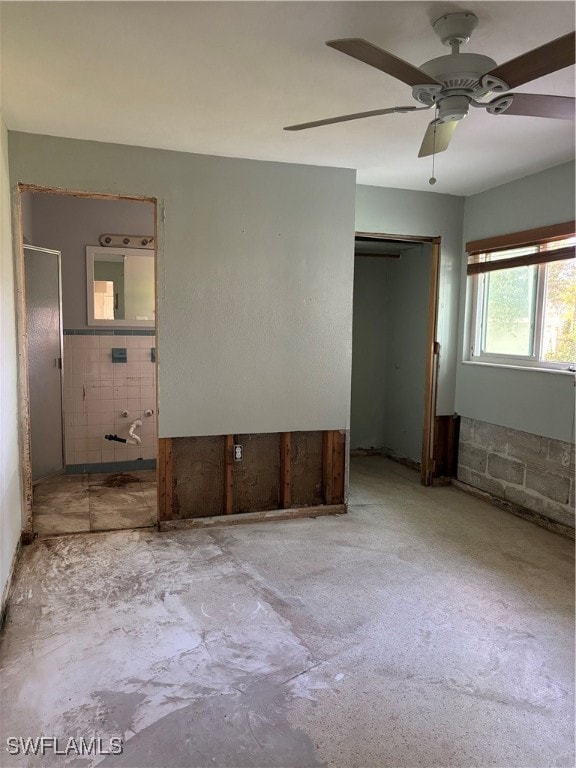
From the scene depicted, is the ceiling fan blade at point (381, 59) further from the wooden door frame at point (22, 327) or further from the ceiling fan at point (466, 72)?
the wooden door frame at point (22, 327)

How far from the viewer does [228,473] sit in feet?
12.5

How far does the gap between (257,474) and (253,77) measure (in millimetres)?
2563

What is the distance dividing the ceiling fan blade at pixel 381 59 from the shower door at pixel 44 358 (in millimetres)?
3648

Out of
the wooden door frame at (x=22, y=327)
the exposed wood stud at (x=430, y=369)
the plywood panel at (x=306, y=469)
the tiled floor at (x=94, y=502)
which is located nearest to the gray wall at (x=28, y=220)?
the wooden door frame at (x=22, y=327)

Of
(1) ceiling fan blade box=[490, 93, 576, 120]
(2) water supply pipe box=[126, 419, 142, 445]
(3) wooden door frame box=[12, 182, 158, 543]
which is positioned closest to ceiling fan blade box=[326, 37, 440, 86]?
(1) ceiling fan blade box=[490, 93, 576, 120]

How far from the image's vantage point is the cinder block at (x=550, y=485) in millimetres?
3672

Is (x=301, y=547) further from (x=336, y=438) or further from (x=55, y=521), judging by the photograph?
(x=55, y=521)

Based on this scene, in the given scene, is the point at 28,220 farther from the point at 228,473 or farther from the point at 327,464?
the point at 327,464

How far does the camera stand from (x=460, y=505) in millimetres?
4289

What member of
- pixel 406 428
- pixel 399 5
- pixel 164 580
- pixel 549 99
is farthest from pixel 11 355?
pixel 406 428

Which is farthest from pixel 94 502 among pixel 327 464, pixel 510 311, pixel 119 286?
pixel 510 311

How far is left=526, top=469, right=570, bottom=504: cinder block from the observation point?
3.67 metres

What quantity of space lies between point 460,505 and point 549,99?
3.08 m

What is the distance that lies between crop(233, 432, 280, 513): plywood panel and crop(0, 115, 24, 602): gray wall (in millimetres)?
1432
